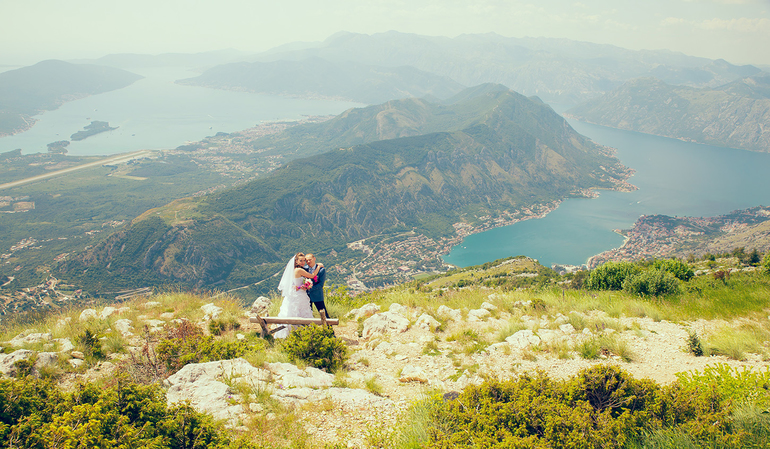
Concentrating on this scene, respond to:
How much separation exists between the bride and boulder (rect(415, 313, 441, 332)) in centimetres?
310

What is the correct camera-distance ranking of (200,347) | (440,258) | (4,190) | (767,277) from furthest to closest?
(4,190) < (440,258) < (767,277) < (200,347)

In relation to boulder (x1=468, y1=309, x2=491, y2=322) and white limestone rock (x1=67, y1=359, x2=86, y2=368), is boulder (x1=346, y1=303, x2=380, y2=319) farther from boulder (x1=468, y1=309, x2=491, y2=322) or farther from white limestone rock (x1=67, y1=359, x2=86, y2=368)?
white limestone rock (x1=67, y1=359, x2=86, y2=368)

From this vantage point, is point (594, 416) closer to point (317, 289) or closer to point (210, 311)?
point (317, 289)

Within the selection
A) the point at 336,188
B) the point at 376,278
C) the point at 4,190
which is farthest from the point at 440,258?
the point at 4,190

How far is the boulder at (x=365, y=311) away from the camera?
37.8ft

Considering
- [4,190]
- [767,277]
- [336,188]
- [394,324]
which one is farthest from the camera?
[336,188]

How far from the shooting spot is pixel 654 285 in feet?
36.6

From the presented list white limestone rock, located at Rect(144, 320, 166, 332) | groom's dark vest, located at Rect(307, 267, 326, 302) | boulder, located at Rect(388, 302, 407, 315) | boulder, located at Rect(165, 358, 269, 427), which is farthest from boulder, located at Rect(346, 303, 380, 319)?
white limestone rock, located at Rect(144, 320, 166, 332)

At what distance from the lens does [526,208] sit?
187 metres

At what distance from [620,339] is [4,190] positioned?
241181mm

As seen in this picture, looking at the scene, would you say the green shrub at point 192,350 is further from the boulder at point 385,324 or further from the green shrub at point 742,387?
the green shrub at point 742,387

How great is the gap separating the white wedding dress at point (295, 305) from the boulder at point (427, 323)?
3103mm

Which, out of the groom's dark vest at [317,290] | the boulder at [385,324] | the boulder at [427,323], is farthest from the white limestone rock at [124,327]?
the boulder at [427,323]

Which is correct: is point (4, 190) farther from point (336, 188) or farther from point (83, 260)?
point (336, 188)
